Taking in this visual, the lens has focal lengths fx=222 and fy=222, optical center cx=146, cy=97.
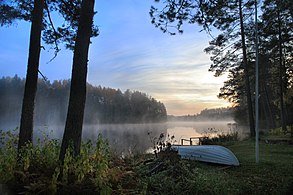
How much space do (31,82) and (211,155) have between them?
15.7 ft

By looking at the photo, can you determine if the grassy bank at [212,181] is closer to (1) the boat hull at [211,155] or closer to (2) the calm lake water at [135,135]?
(1) the boat hull at [211,155]

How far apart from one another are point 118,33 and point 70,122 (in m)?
5.84

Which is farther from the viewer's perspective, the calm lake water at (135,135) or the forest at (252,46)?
the forest at (252,46)

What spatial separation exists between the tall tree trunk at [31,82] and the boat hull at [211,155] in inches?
149

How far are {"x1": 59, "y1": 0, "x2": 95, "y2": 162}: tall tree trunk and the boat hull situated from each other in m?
3.52

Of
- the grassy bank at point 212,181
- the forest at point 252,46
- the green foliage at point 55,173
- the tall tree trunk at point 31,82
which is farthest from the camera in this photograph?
the forest at point 252,46

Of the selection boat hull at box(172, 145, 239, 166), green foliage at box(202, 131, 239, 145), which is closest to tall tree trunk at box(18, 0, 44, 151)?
boat hull at box(172, 145, 239, 166)

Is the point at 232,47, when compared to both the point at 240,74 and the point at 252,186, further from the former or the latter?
the point at 252,186

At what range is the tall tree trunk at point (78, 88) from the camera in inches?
135

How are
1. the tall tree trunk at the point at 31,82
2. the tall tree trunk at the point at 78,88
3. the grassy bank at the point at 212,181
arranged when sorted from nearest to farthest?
the grassy bank at the point at 212,181 < the tall tree trunk at the point at 78,88 < the tall tree trunk at the point at 31,82

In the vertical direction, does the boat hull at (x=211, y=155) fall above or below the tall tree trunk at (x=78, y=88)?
below

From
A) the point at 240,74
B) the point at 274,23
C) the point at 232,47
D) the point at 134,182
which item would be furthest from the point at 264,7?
the point at 134,182

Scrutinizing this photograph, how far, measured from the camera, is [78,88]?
3521mm

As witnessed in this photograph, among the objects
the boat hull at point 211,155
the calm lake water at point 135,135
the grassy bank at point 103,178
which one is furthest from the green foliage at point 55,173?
the boat hull at point 211,155
